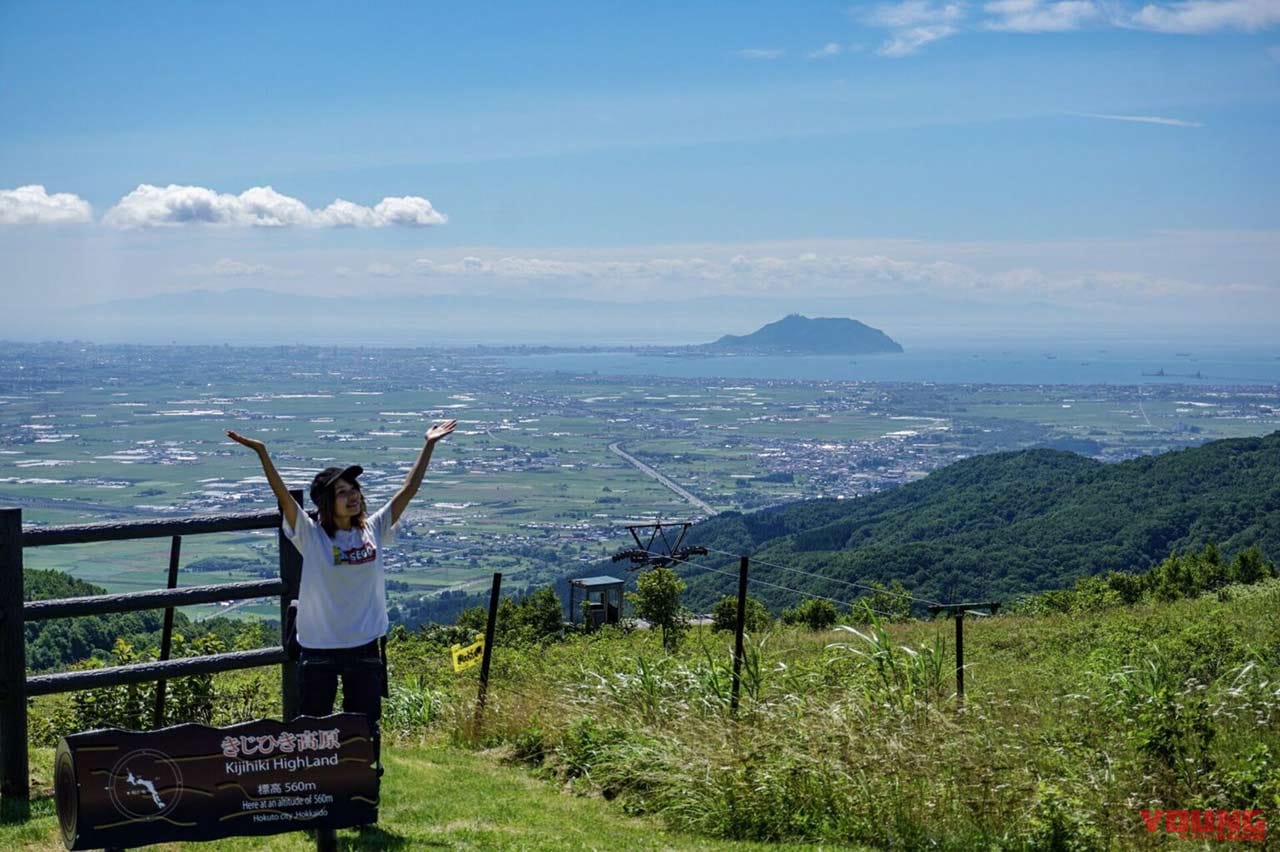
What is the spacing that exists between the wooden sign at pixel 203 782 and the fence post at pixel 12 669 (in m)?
1.57

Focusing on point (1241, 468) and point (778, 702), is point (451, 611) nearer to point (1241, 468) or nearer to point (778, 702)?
point (1241, 468)

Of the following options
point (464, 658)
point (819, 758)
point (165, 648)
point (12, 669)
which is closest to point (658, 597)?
point (464, 658)

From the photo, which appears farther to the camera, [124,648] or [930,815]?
[124,648]

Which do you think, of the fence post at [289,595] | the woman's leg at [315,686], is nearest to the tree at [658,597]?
the fence post at [289,595]

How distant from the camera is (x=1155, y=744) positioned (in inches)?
257

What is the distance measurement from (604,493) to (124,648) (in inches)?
5183

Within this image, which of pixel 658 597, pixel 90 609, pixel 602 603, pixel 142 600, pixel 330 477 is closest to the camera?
pixel 330 477

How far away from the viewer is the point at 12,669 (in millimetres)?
5977

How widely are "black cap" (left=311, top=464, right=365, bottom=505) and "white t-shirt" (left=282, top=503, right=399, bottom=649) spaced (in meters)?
0.11

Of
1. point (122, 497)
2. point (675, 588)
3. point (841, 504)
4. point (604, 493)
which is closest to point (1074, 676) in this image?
point (675, 588)

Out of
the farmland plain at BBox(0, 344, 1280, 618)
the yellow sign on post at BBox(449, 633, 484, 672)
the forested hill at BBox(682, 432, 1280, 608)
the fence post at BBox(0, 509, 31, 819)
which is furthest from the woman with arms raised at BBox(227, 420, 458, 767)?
the farmland plain at BBox(0, 344, 1280, 618)

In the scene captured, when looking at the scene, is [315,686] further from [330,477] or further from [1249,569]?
[1249,569]

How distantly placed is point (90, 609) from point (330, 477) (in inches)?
67.4

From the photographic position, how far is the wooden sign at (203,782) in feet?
14.6
